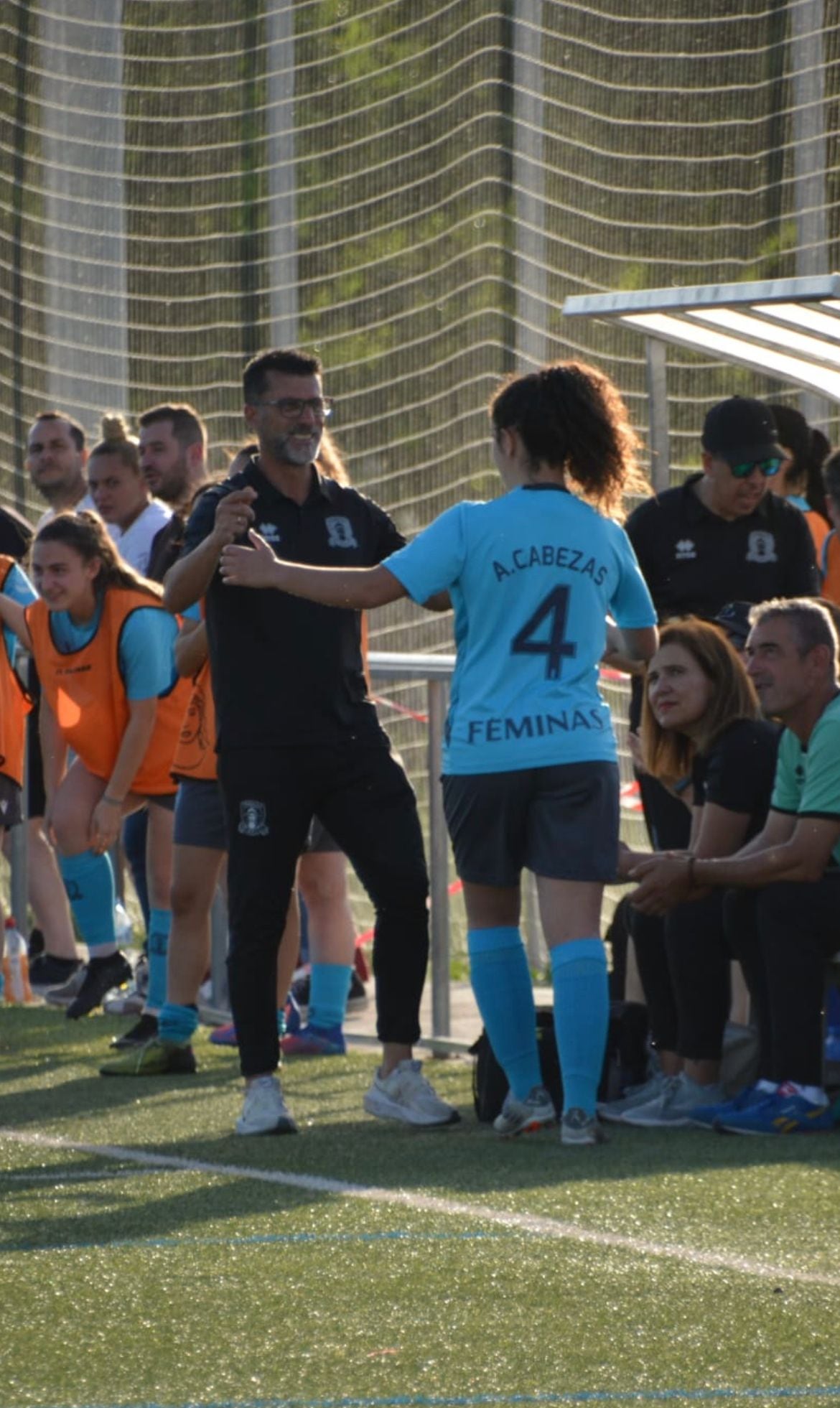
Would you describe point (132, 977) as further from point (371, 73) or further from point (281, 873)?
point (371, 73)

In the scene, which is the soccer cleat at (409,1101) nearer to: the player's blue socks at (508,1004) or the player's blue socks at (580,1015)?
the player's blue socks at (508,1004)

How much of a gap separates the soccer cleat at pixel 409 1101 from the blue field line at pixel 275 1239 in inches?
66.5

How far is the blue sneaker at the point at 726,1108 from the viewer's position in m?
6.36

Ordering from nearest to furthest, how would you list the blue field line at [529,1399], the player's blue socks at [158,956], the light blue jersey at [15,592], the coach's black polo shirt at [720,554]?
the blue field line at [529,1399] → the coach's black polo shirt at [720,554] → the player's blue socks at [158,956] → the light blue jersey at [15,592]

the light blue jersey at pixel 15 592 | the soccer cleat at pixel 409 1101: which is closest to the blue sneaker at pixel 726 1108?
the soccer cleat at pixel 409 1101

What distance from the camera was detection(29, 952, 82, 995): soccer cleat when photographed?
9977 mm

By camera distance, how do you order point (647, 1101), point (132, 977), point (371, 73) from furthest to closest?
A: point (371, 73)
point (132, 977)
point (647, 1101)

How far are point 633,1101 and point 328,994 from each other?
158cm

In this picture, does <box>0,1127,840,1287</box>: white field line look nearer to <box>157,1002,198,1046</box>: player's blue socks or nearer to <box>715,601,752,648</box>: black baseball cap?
<box>157,1002,198,1046</box>: player's blue socks

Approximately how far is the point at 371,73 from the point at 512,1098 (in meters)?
7.13

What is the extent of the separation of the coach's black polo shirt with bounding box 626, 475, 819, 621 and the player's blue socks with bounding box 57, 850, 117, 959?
2.34m

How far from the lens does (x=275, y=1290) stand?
4285mm

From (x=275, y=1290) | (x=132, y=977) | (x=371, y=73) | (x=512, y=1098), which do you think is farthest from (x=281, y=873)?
(x=371, y=73)

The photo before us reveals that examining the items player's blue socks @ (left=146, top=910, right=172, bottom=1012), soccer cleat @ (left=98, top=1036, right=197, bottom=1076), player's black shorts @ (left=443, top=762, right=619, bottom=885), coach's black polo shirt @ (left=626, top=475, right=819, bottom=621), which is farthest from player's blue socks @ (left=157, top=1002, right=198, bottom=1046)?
player's black shorts @ (left=443, top=762, right=619, bottom=885)
